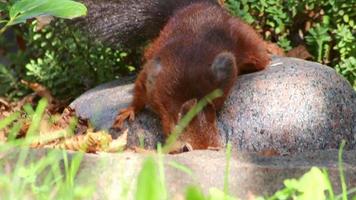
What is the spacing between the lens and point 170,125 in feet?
14.2

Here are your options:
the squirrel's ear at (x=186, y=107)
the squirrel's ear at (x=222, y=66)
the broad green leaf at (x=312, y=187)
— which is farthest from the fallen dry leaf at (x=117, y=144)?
the broad green leaf at (x=312, y=187)

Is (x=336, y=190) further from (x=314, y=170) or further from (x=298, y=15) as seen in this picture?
(x=298, y=15)

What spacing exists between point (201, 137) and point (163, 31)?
116cm

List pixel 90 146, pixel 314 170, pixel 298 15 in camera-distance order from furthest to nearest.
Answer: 1. pixel 298 15
2. pixel 90 146
3. pixel 314 170

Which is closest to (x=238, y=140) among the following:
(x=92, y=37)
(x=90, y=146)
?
(x=90, y=146)

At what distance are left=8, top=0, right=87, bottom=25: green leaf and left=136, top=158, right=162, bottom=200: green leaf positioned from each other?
3.79 ft

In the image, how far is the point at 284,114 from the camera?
14.9 feet

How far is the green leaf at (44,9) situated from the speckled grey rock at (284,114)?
1704 mm

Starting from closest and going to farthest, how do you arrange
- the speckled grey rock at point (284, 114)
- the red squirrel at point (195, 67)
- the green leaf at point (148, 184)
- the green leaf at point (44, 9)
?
the green leaf at point (148, 184) < the green leaf at point (44, 9) < the red squirrel at point (195, 67) < the speckled grey rock at point (284, 114)

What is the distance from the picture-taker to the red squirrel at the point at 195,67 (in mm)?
4160

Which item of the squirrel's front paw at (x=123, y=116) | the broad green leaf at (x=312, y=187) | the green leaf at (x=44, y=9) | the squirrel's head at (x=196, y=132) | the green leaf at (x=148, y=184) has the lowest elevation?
the squirrel's front paw at (x=123, y=116)

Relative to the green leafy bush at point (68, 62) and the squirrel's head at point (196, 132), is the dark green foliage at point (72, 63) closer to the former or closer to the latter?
the green leafy bush at point (68, 62)

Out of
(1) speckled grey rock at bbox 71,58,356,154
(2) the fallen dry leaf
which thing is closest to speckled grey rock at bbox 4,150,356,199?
(2) the fallen dry leaf

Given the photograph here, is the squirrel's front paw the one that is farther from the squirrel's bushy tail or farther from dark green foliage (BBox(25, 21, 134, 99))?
dark green foliage (BBox(25, 21, 134, 99))
